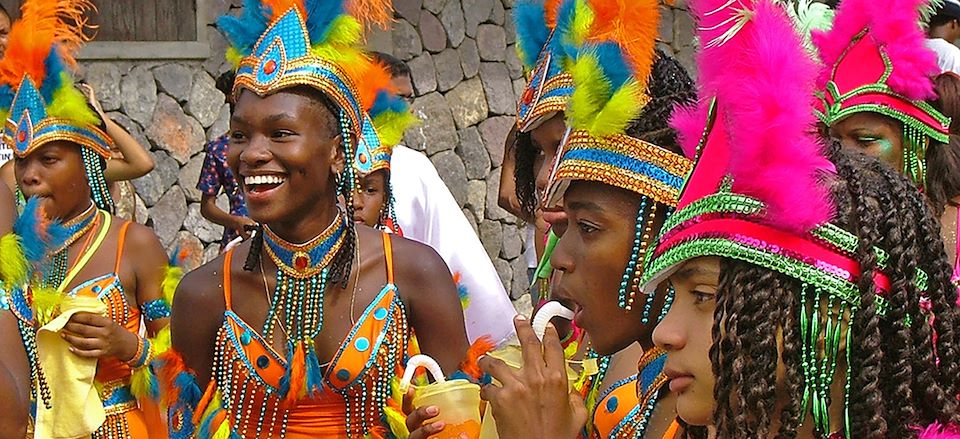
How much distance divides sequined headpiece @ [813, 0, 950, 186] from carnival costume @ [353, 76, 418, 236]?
1616 mm

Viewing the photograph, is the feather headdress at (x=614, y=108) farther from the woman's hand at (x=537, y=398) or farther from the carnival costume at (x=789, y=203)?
the carnival costume at (x=789, y=203)

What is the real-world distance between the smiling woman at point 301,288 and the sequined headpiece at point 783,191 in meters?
1.81

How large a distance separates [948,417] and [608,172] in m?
0.92

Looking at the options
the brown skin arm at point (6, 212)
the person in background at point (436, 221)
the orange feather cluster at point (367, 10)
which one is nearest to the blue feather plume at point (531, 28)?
the orange feather cluster at point (367, 10)

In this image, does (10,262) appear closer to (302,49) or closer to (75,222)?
(302,49)

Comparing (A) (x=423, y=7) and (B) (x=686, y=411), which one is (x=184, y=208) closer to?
(A) (x=423, y=7)

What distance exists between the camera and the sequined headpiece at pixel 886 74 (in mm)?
3705

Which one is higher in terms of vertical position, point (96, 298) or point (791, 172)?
point (96, 298)

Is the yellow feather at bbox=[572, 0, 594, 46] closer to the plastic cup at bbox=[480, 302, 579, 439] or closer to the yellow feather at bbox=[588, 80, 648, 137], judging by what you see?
the yellow feather at bbox=[588, 80, 648, 137]

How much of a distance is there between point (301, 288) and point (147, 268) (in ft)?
4.74

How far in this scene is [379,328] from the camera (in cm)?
353

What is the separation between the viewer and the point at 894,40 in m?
3.68

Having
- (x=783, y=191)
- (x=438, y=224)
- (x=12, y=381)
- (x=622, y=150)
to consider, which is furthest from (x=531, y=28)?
(x=438, y=224)

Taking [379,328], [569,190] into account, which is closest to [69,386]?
[379,328]
